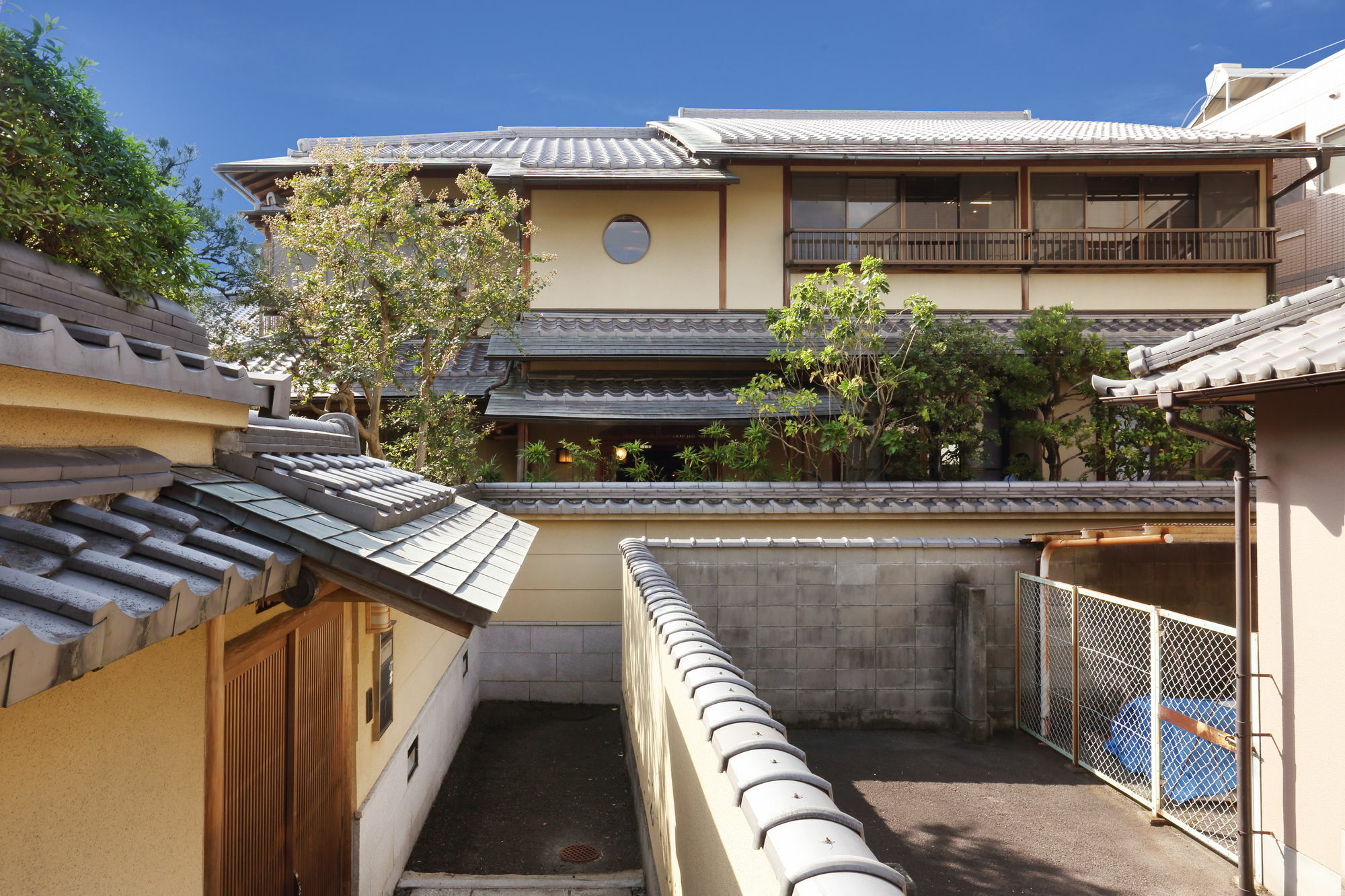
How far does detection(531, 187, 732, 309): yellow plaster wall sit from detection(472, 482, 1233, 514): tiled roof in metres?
4.60

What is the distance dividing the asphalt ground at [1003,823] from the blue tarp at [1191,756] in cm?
33

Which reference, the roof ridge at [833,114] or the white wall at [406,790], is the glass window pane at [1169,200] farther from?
the white wall at [406,790]

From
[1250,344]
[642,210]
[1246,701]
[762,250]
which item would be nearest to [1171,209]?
[762,250]

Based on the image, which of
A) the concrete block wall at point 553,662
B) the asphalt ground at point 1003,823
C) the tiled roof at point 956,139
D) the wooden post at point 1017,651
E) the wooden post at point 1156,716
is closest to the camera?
the asphalt ground at point 1003,823

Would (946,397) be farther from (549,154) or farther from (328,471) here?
(549,154)

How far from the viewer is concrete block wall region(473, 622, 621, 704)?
8953 mm

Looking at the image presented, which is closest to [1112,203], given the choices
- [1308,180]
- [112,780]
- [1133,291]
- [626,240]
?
[1133,291]

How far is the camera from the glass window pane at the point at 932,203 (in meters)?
13.3

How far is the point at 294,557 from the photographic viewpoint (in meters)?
2.50

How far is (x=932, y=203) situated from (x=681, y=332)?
5.46 m

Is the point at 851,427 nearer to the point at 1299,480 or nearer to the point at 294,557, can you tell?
the point at 1299,480

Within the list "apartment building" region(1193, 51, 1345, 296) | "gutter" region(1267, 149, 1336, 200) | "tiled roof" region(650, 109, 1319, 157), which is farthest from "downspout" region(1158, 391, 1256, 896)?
"apartment building" region(1193, 51, 1345, 296)

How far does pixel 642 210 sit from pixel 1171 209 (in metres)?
9.92

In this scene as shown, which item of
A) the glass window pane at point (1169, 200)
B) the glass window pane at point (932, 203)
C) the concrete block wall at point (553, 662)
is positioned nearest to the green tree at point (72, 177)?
the concrete block wall at point (553, 662)
